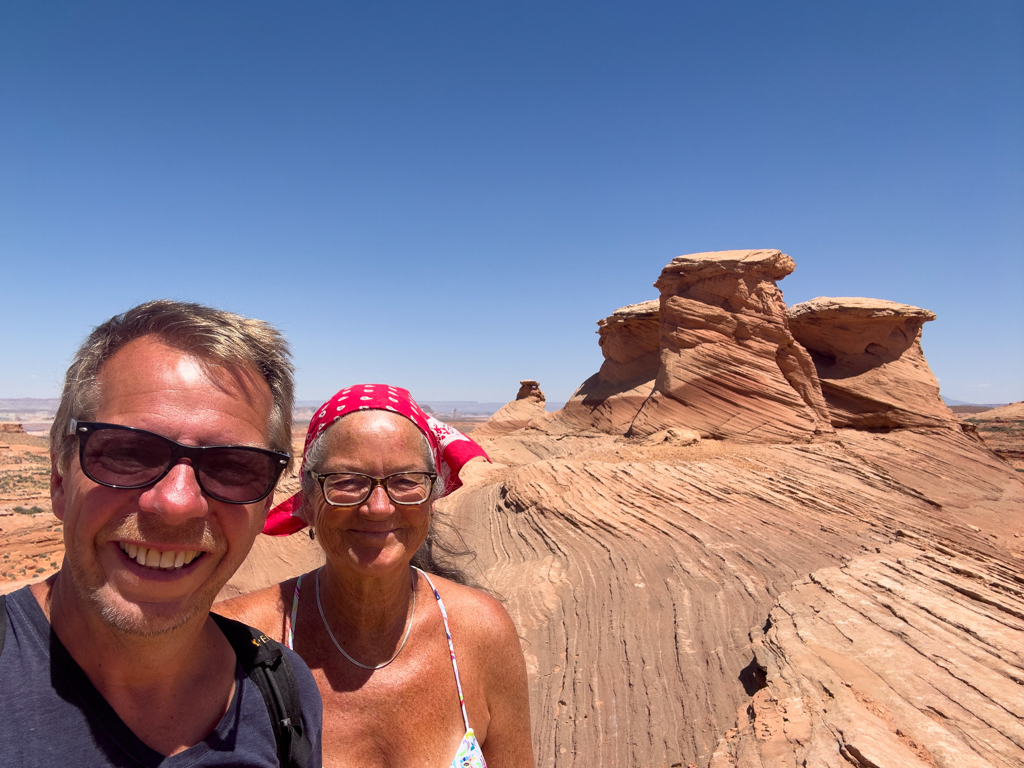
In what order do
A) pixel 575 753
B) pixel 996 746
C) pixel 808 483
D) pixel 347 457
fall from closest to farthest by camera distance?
pixel 347 457, pixel 996 746, pixel 575 753, pixel 808 483

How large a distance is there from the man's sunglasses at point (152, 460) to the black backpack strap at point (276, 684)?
37 centimetres

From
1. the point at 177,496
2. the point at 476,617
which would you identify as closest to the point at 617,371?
the point at 476,617

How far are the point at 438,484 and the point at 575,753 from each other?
3321mm

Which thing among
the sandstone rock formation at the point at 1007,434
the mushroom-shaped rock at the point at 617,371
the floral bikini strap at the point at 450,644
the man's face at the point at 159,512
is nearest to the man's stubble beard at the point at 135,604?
the man's face at the point at 159,512

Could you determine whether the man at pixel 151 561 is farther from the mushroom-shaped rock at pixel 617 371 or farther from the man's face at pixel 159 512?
the mushroom-shaped rock at pixel 617 371

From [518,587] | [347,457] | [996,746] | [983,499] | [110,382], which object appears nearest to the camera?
[110,382]

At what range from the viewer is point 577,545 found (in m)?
7.91

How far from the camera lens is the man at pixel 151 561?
1.01 metres

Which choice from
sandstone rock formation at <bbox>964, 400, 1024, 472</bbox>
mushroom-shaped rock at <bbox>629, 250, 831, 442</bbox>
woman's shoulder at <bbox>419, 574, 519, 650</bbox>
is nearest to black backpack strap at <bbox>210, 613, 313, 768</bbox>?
woman's shoulder at <bbox>419, 574, 519, 650</bbox>

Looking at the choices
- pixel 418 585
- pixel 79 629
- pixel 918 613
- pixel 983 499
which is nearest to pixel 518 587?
pixel 918 613

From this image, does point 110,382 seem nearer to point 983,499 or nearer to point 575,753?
point 575,753

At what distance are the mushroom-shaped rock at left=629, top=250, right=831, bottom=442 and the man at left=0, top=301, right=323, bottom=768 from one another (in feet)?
48.0

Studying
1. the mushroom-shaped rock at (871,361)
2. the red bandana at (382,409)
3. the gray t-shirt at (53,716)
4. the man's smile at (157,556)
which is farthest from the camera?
the mushroom-shaped rock at (871,361)

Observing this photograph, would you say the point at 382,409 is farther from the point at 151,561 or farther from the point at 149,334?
the point at 151,561
